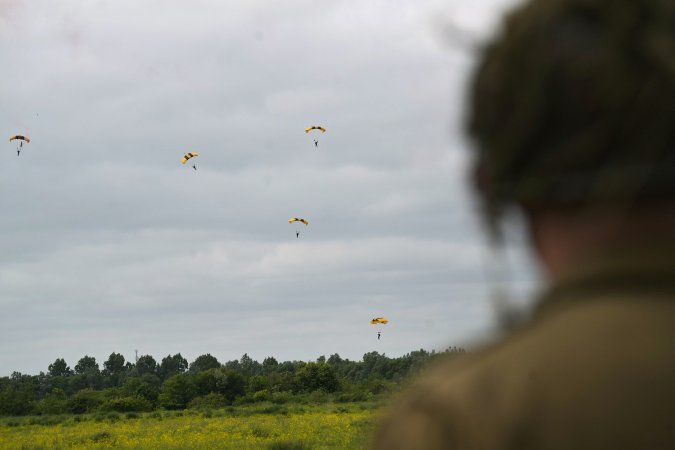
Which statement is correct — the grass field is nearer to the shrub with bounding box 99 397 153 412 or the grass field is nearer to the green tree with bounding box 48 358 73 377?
the shrub with bounding box 99 397 153 412

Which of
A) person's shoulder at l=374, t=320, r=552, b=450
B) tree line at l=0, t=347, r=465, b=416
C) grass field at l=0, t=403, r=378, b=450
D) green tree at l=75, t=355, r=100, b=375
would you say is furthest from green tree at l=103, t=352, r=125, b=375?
person's shoulder at l=374, t=320, r=552, b=450

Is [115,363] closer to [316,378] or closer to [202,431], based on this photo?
[316,378]

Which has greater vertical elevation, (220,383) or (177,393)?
(220,383)

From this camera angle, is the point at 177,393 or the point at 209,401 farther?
the point at 177,393

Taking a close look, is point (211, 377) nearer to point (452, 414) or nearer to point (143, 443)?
point (143, 443)

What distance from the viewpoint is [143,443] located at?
73.7 ft

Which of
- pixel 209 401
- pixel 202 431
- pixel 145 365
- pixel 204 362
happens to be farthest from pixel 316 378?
pixel 145 365

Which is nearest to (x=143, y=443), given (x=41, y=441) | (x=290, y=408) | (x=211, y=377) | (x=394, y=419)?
(x=41, y=441)

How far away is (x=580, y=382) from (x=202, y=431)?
25.9 metres

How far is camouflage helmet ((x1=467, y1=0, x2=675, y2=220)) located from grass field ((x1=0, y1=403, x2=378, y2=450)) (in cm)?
1423

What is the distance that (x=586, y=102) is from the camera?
94 cm

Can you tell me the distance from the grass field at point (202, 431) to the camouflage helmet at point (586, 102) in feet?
46.7

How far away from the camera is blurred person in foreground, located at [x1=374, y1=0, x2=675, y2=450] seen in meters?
0.89

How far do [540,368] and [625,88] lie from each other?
30 cm
